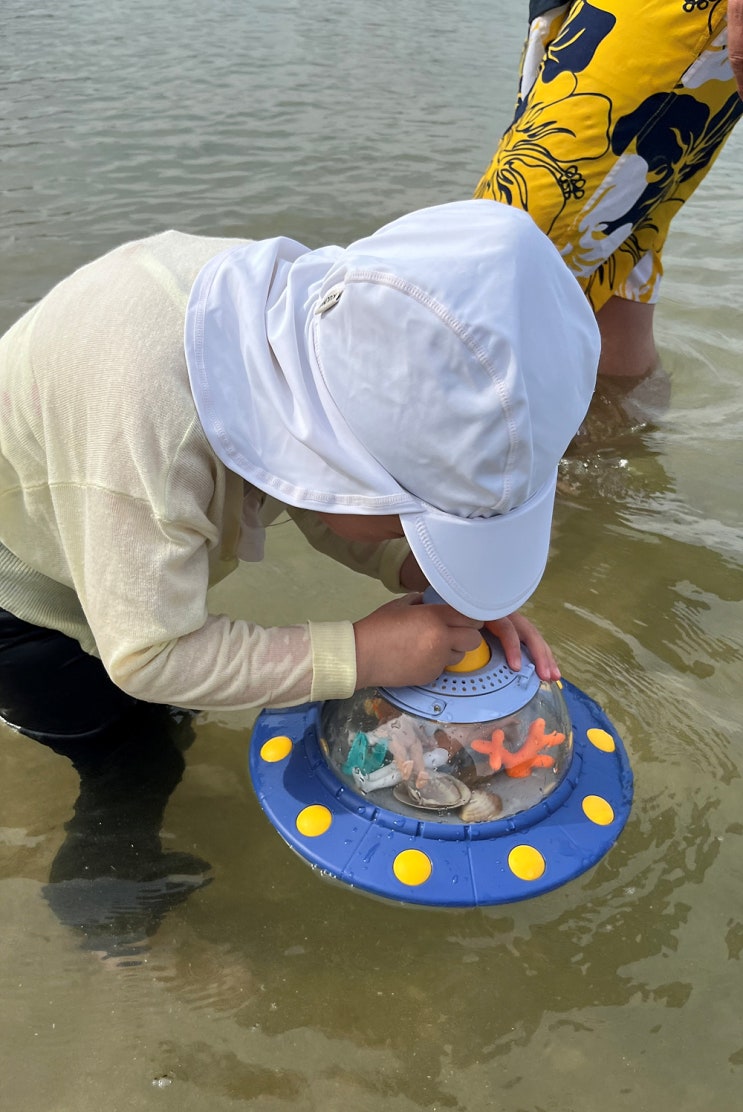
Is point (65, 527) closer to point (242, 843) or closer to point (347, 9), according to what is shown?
point (242, 843)

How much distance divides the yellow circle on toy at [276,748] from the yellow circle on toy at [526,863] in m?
0.48

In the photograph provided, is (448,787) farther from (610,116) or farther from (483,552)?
(610,116)

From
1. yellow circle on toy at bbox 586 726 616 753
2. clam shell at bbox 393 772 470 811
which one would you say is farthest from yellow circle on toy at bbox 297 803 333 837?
yellow circle on toy at bbox 586 726 616 753

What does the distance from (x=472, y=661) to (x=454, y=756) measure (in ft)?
0.60

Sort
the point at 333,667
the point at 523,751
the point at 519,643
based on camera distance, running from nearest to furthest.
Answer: the point at 333,667 < the point at 523,751 < the point at 519,643

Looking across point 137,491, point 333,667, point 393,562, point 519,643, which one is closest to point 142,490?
→ point 137,491

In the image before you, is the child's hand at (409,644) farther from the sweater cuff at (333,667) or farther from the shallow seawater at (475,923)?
the shallow seawater at (475,923)

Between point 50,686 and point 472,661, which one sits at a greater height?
point 472,661

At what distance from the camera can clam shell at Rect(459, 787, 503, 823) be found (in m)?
1.68

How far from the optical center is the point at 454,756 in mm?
1726

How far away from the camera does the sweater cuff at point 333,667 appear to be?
1.53 meters

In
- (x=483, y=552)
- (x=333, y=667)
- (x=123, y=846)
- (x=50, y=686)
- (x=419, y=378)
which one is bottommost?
(x=123, y=846)

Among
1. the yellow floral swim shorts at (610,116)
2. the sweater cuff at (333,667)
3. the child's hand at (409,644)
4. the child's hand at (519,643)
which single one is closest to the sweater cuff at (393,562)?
the child's hand at (519,643)

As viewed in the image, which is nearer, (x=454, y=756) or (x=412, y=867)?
(x=412, y=867)
